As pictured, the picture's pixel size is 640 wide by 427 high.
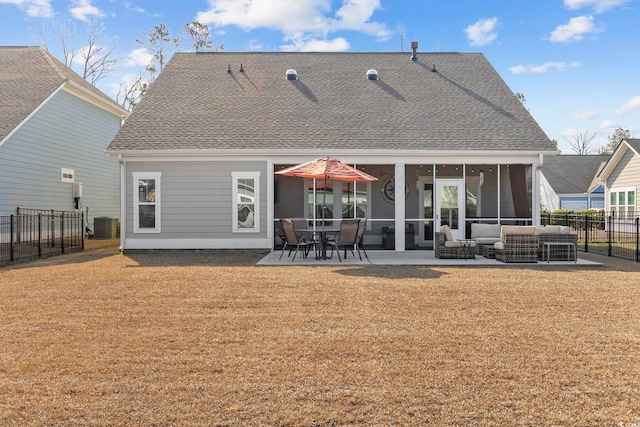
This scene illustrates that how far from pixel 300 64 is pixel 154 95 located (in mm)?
5387

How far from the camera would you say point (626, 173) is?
24281 mm

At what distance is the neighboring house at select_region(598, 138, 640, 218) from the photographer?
2345cm

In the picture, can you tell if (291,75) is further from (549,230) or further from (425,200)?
(549,230)

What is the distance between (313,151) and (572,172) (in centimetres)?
2643

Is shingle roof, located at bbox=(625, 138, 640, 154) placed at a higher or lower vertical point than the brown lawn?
higher

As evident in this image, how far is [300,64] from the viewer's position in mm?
18406

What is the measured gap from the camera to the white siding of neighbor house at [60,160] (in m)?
15.7

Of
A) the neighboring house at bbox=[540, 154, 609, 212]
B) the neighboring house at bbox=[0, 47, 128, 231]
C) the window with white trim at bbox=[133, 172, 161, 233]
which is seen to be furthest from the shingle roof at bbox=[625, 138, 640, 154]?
the neighboring house at bbox=[0, 47, 128, 231]

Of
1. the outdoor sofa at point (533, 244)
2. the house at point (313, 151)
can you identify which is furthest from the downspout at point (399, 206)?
the outdoor sofa at point (533, 244)

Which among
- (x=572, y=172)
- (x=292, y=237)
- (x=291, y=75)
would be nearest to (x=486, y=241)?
(x=292, y=237)

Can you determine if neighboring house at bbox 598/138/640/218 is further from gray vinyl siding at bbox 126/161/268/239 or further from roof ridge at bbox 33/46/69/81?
roof ridge at bbox 33/46/69/81

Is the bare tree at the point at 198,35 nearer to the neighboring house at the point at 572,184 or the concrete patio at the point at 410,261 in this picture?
the neighboring house at the point at 572,184

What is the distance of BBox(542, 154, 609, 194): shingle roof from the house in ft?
58.8

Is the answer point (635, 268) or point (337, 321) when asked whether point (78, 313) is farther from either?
point (635, 268)
